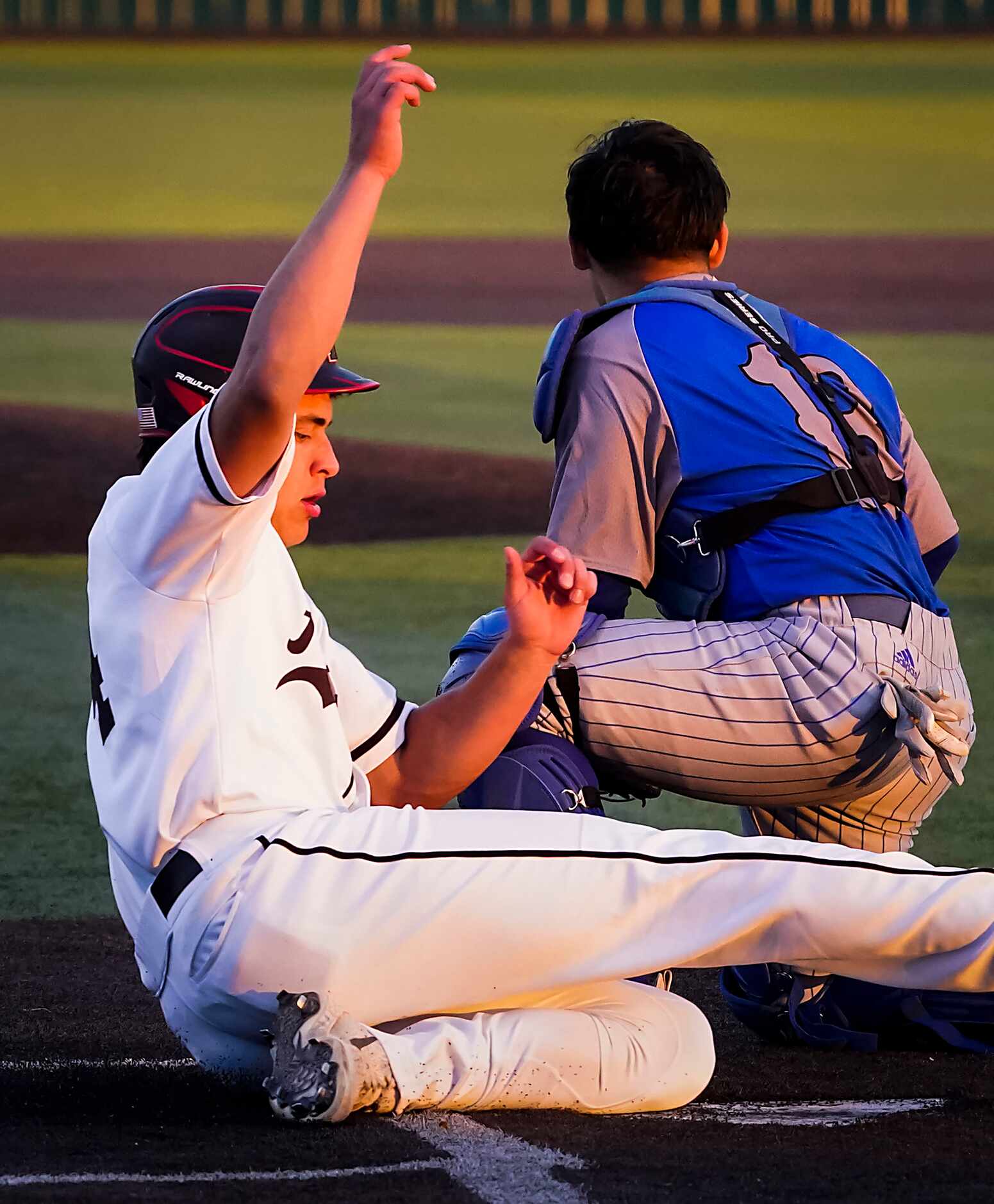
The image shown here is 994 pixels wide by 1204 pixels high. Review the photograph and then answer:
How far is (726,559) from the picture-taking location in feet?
7.50

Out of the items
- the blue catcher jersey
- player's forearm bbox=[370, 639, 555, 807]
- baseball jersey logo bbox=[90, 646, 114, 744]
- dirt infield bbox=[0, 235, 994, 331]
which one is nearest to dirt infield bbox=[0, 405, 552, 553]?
dirt infield bbox=[0, 235, 994, 331]

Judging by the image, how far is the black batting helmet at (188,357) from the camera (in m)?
1.91

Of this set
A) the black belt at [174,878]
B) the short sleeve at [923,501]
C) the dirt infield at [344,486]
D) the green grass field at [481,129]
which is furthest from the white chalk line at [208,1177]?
the green grass field at [481,129]

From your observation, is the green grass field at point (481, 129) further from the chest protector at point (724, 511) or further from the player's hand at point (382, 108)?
the player's hand at point (382, 108)

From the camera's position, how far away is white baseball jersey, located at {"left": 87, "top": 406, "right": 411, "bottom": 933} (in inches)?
65.0

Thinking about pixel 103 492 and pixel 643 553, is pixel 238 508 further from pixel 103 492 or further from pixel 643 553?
pixel 103 492

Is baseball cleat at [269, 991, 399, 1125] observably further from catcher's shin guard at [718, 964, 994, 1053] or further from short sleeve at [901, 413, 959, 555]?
short sleeve at [901, 413, 959, 555]

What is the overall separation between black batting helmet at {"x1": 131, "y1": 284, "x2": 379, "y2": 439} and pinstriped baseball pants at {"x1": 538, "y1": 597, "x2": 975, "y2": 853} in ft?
1.74

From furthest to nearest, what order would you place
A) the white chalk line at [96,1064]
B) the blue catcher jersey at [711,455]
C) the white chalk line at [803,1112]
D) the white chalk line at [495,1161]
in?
the blue catcher jersey at [711,455] < the white chalk line at [96,1064] < the white chalk line at [803,1112] < the white chalk line at [495,1161]

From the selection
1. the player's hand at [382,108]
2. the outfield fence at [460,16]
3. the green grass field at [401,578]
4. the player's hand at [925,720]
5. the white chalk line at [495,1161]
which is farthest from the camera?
the outfield fence at [460,16]

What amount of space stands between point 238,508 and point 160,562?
11 cm

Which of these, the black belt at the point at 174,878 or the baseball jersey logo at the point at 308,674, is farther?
the baseball jersey logo at the point at 308,674

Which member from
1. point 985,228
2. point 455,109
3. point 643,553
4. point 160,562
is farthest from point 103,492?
point 160,562

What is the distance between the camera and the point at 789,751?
219 centimetres
